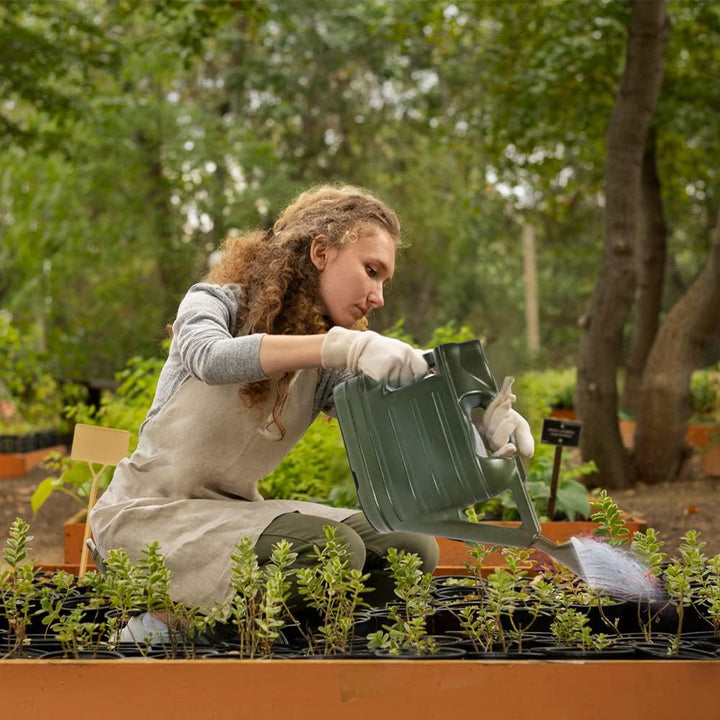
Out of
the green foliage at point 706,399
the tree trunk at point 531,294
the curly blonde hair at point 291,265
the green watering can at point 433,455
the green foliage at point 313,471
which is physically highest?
the tree trunk at point 531,294

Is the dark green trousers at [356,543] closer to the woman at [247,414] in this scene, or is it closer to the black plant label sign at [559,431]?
the woman at [247,414]

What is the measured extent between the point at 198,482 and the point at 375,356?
69cm

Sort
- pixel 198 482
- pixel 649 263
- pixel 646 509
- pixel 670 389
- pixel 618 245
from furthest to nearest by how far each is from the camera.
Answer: pixel 649 263 < pixel 670 389 < pixel 618 245 < pixel 646 509 < pixel 198 482

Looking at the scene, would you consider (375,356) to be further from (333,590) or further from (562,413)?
(562,413)

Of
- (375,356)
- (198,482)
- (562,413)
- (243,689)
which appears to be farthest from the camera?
(562,413)

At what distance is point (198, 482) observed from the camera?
2582 mm

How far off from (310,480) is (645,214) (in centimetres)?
720

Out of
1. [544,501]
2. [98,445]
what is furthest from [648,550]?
[544,501]

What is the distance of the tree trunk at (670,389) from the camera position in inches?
325

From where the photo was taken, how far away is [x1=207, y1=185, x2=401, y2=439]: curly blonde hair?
2.58 m

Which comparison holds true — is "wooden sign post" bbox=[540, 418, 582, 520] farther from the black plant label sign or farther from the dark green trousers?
the dark green trousers

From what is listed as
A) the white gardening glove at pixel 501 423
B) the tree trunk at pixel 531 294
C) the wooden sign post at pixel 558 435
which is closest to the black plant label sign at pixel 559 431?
the wooden sign post at pixel 558 435

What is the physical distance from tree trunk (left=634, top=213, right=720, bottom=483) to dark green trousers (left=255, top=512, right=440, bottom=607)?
19.3 ft

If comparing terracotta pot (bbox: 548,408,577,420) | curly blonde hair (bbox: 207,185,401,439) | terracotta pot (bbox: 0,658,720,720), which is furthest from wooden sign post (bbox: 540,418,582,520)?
terracotta pot (bbox: 548,408,577,420)
